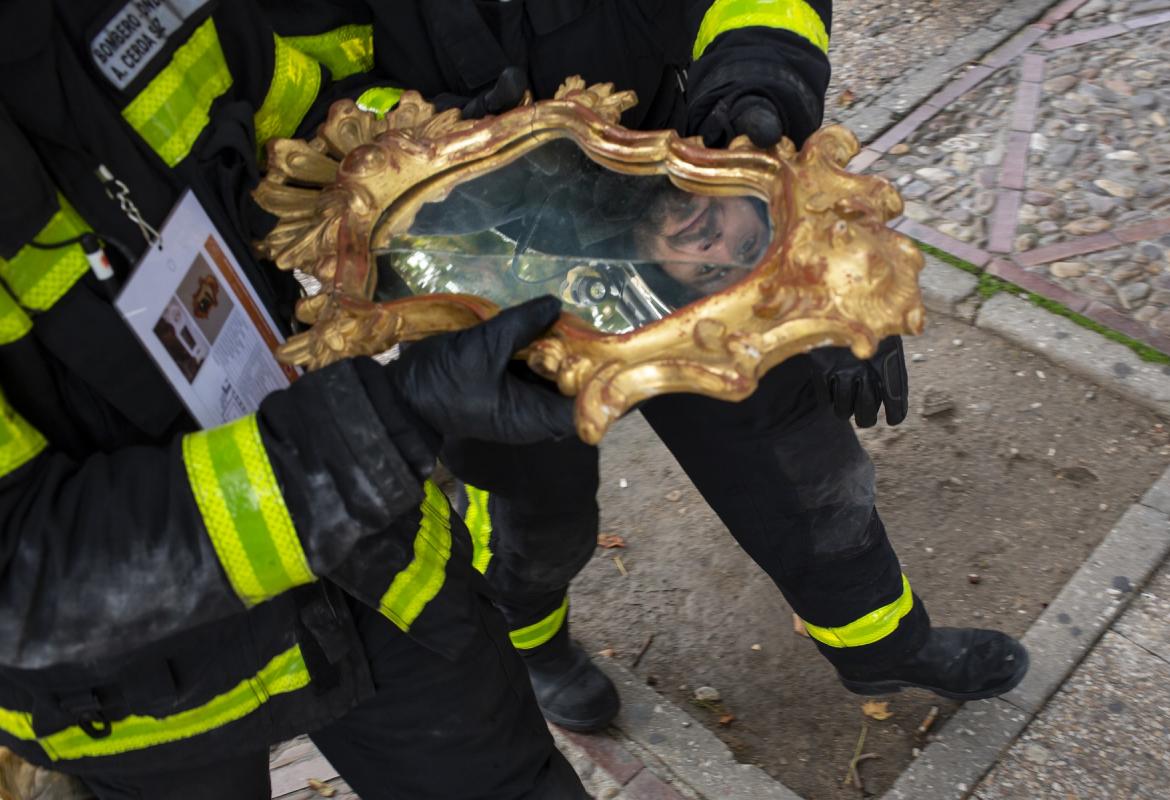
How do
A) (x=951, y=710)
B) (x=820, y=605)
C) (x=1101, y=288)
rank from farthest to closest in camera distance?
(x=1101, y=288)
(x=951, y=710)
(x=820, y=605)

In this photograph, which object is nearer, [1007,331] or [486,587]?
[486,587]

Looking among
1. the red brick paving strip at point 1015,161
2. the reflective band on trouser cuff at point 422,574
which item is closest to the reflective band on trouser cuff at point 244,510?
the reflective band on trouser cuff at point 422,574

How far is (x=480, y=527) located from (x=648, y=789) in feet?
2.35

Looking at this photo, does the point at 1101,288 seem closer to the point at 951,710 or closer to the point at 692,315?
the point at 951,710

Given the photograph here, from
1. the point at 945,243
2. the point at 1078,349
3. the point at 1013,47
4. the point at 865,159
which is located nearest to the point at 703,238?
the point at 1078,349

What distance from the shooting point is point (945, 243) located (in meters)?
3.52

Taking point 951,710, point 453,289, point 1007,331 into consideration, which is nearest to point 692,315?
point 453,289

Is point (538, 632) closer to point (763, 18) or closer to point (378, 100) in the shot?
point (378, 100)

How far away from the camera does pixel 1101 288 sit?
3.24 metres

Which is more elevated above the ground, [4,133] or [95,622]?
[4,133]

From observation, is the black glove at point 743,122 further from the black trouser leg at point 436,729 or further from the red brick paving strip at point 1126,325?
the red brick paving strip at point 1126,325

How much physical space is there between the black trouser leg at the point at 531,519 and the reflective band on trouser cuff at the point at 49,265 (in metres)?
0.94

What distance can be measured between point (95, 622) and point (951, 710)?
1874 millimetres

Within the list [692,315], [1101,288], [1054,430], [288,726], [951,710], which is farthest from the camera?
[1101,288]
